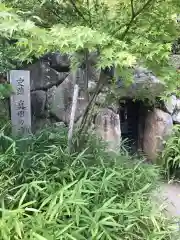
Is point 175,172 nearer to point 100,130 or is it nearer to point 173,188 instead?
point 173,188

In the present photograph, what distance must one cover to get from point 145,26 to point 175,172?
3.05 m

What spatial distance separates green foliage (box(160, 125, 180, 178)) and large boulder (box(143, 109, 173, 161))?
0.25m

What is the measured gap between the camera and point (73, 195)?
3.02 m

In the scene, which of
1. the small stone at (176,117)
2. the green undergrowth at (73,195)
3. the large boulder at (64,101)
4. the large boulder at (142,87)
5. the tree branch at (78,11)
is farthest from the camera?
the small stone at (176,117)

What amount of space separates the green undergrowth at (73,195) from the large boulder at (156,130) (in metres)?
1.85

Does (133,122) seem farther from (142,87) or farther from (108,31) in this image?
(108,31)

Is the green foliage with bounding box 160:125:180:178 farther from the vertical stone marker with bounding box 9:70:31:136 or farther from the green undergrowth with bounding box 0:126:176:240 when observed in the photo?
the vertical stone marker with bounding box 9:70:31:136

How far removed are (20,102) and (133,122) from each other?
279 cm

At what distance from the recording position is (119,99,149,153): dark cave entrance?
6.55 meters

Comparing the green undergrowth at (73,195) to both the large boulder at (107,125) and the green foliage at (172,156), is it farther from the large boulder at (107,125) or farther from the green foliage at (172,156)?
the green foliage at (172,156)

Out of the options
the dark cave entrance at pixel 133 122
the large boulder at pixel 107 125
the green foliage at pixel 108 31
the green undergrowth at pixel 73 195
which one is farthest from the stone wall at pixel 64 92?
the green foliage at pixel 108 31

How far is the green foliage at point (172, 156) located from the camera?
5510mm

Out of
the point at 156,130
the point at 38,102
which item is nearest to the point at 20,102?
the point at 38,102

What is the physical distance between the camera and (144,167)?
4.18 m
